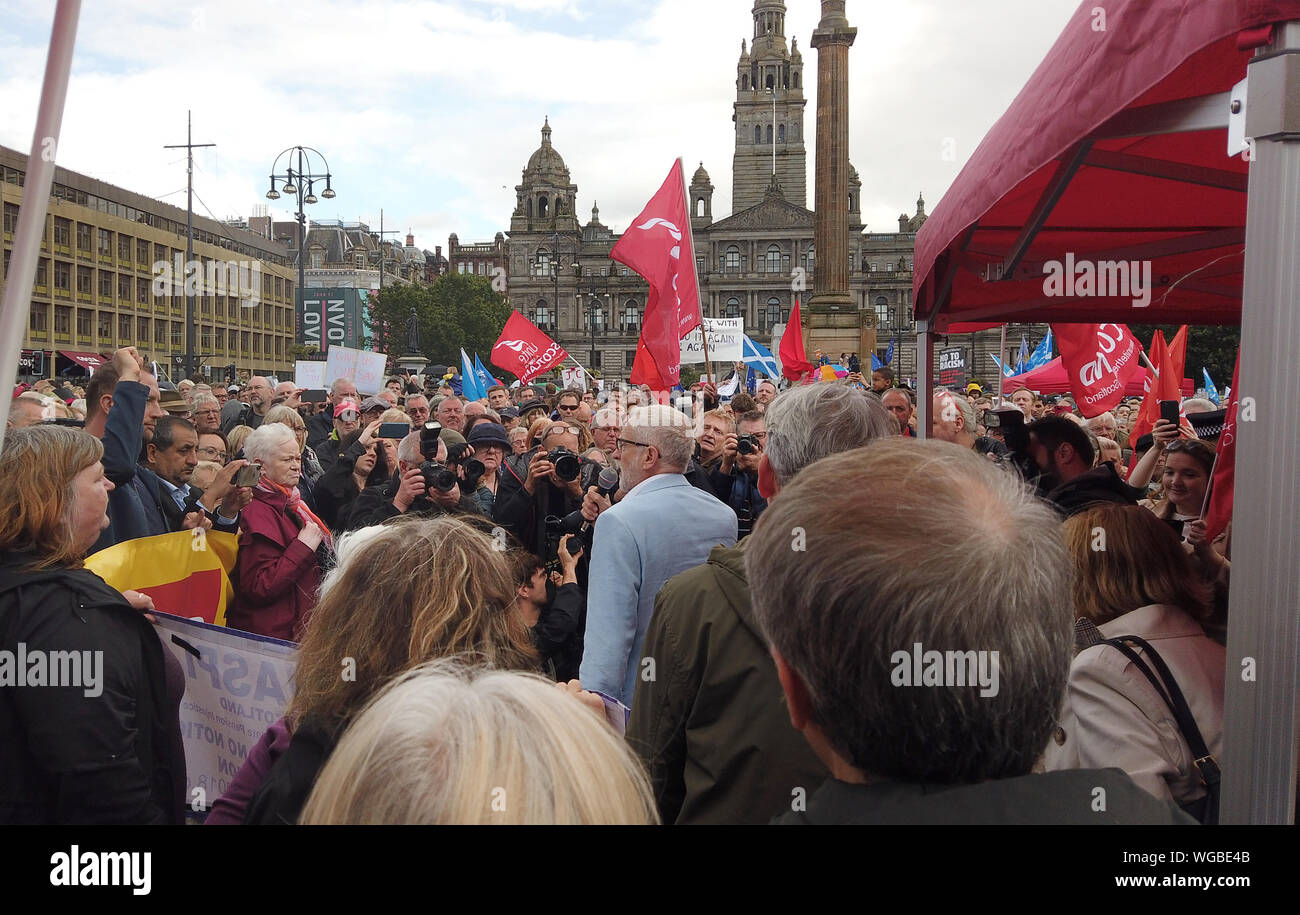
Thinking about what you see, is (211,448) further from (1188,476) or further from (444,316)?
(444,316)

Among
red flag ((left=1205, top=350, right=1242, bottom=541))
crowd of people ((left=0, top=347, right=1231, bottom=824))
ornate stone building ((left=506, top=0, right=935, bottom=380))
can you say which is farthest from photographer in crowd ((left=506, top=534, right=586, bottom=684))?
ornate stone building ((left=506, top=0, right=935, bottom=380))

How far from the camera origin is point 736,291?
101375 mm

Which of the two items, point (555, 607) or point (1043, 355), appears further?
point (1043, 355)

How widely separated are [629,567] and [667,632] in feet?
3.50

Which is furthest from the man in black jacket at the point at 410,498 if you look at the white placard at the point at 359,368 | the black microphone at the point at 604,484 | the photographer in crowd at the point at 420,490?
the white placard at the point at 359,368

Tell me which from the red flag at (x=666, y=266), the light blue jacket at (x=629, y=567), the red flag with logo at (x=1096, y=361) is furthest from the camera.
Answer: the red flag at (x=666, y=266)

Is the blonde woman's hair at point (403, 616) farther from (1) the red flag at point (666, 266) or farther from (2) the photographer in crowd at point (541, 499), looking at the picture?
(1) the red flag at point (666, 266)

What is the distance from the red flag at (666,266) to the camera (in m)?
8.31

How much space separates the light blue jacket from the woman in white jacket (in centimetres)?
119

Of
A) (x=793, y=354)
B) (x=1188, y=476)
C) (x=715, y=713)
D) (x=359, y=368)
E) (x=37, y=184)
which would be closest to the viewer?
(x=37, y=184)

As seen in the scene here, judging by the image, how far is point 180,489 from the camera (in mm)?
5113

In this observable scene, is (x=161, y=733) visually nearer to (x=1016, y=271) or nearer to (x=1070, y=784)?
(x=1070, y=784)

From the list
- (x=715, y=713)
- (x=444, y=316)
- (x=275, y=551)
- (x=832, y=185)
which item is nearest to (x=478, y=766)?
(x=715, y=713)

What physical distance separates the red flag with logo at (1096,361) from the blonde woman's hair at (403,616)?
253 inches
